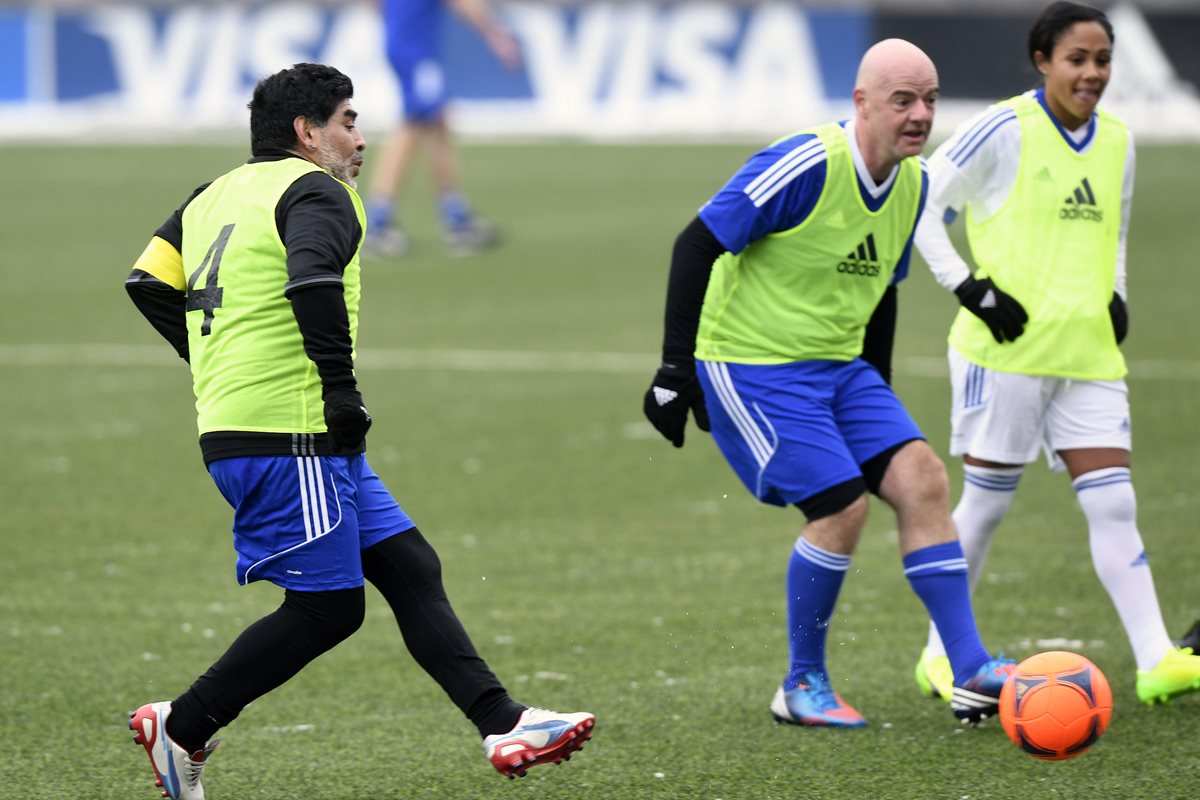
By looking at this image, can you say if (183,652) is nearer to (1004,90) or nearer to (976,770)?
(976,770)

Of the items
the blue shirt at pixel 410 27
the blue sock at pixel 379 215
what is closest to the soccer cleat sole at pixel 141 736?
the blue sock at pixel 379 215

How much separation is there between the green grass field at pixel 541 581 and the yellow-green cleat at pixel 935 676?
51mm

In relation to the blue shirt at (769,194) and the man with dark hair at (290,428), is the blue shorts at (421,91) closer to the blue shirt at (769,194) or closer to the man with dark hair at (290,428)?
the blue shirt at (769,194)

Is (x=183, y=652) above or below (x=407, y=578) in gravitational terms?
below

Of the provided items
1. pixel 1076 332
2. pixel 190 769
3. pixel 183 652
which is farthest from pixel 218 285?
pixel 1076 332

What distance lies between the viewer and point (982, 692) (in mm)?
5203

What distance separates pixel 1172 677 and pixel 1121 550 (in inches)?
16.5

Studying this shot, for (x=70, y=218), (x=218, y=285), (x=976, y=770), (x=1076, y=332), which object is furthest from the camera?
(x=70, y=218)

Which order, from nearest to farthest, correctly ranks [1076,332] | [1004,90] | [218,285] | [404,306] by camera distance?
[218,285] → [1076,332] → [404,306] → [1004,90]

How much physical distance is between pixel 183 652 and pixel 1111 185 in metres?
3.32

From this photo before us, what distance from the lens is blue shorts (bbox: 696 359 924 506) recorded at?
215 inches

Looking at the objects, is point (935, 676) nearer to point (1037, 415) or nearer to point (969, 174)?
point (1037, 415)

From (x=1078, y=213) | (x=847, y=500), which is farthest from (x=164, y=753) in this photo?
(x=1078, y=213)

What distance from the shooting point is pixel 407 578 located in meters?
4.81
